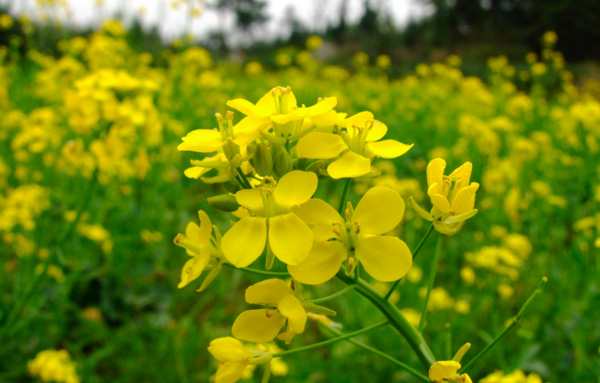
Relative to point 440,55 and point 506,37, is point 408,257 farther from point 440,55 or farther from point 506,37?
point 506,37

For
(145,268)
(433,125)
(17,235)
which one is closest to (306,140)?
(145,268)

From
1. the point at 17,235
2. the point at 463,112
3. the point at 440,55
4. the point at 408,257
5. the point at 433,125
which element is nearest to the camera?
the point at 408,257

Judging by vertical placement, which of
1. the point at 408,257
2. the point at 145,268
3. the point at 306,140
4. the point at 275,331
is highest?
the point at 306,140

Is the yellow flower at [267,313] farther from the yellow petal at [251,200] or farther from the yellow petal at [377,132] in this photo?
the yellow petal at [377,132]

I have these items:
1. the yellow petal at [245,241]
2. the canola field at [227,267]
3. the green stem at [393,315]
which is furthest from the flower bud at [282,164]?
the green stem at [393,315]

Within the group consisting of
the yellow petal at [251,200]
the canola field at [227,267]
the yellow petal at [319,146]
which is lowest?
the canola field at [227,267]

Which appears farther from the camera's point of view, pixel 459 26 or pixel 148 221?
pixel 459 26

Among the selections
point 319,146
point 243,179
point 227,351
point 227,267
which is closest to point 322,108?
point 319,146

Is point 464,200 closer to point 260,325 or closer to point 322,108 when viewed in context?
point 322,108

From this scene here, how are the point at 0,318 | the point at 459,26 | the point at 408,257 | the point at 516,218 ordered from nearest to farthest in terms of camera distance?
the point at 408,257
the point at 0,318
the point at 516,218
the point at 459,26
